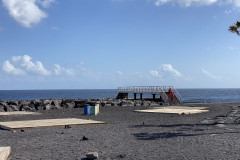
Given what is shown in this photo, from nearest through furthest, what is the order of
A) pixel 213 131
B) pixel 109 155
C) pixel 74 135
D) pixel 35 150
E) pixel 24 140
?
pixel 109 155 < pixel 35 150 < pixel 24 140 < pixel 74 135 < pixel 213 131

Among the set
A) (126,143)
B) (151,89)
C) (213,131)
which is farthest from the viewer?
(151,89)

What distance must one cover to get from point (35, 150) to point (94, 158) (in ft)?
6.67

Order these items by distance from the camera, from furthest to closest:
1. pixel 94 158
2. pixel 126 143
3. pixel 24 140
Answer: pixel 24 140 < pixel 126 143 < pixel 94 158

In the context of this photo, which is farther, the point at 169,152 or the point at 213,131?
the point at 213,131

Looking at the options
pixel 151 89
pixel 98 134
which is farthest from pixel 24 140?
pixel 151 89

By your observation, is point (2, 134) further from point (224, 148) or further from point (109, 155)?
point (224, 148)

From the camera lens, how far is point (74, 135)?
35.4 ft

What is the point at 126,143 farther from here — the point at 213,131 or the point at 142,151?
the point at 213,131

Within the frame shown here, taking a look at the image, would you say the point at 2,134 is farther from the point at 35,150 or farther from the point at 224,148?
the point at 224,148

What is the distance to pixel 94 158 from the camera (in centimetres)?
711

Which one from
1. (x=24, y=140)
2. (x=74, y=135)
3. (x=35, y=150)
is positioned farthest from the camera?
(x=74, y=135)

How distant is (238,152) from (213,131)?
3.75 m

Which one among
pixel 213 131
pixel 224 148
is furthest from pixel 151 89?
pixel 224 148

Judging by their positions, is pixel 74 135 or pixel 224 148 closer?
pixel 224 148
